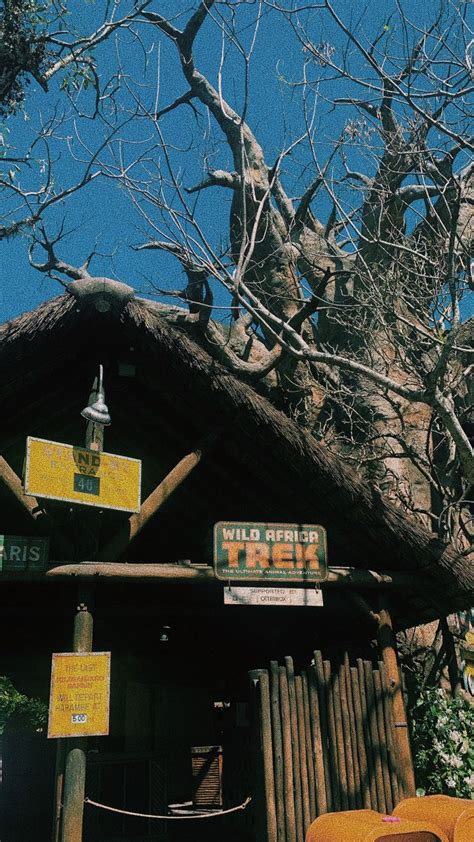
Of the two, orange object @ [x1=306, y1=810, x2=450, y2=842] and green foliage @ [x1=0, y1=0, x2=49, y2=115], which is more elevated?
green foliage @ [x1=0, y1=0, x2=49, y2=115]

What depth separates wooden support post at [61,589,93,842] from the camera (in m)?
5.39

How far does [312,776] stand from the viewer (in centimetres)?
579

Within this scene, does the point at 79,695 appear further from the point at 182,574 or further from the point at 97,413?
the point at 97,413

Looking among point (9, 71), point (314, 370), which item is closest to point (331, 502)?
point (314, 370)

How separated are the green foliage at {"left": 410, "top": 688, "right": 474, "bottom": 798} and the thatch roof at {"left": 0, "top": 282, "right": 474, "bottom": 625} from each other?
4.98ft

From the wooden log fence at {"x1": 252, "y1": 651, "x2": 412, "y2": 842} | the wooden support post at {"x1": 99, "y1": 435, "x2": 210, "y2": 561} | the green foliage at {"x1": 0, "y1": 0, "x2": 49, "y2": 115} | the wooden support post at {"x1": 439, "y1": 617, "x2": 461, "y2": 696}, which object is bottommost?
the wooden log fence at {"x1": 252, "y1": 651, "x2": 412, "y2": 842}

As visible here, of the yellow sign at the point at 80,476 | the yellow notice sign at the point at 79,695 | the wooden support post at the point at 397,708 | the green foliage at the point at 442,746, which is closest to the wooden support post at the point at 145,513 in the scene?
the yellow sign at the point at 80,476

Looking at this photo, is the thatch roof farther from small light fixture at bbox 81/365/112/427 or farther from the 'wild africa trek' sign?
small light fixture at bbox 81/365/112/427

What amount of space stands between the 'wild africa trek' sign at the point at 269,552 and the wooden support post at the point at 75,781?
4.09 ft

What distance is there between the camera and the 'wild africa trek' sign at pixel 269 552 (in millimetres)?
6379

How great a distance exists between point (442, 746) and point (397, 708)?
1.70 m

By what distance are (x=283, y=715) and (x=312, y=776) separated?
0.52 meters

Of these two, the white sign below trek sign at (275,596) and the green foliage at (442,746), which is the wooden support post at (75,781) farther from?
the green foliage at (442,746)

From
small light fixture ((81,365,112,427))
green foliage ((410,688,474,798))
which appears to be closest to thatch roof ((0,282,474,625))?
small light fixture ((81,365,112,427))
